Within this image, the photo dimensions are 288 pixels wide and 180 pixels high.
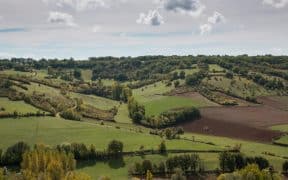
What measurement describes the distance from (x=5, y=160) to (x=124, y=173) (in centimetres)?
3822

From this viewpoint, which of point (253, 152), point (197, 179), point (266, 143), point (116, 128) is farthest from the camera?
point (116, 128)

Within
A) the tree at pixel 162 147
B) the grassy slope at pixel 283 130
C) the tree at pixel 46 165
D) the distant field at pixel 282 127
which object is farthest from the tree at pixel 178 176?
the distant field at pixel 282 127

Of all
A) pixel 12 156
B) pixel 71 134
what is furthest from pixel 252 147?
pixel 12 156

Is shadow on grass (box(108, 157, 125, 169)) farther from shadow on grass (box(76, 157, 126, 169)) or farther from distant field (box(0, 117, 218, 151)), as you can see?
distant field (box(0, 117, 218, 151))

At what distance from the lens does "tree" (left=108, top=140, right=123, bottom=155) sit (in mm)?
160375

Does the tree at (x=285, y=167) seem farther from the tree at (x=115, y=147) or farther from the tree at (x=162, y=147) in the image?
the tree at (x=115, y=147)

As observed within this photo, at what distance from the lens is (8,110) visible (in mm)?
195375

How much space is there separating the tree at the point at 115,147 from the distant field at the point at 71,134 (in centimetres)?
382

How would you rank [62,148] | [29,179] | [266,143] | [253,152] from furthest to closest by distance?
[266,143]
[253,152]
[62,148]
[29,179]

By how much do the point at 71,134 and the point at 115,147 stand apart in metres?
24.6

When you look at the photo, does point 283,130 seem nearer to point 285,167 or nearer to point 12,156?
point 285,167

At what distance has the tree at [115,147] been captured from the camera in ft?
526

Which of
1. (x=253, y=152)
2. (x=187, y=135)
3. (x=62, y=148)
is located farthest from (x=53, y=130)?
(x=253, y=152)

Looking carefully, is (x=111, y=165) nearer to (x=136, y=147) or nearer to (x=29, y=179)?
(x=136, y=147)
